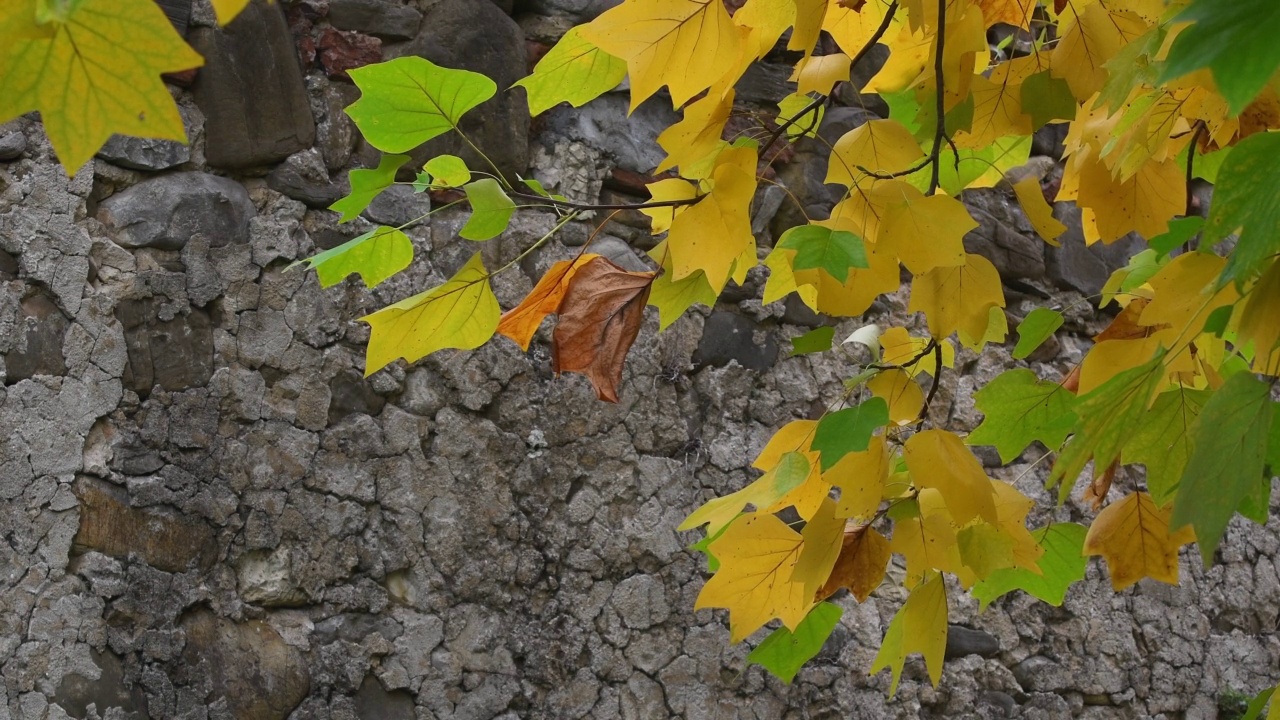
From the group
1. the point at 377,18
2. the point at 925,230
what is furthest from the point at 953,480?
the point at 377,18

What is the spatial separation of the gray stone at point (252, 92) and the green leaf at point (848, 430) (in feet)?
3.67

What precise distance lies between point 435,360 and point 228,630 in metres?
0.45

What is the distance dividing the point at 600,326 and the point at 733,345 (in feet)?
3.49

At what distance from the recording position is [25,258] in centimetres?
133

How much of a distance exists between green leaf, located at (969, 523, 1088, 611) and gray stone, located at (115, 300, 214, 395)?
3.37ft

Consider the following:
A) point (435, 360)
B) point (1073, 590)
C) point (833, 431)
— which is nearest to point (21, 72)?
point (833, 431)

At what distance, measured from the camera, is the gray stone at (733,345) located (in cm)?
177

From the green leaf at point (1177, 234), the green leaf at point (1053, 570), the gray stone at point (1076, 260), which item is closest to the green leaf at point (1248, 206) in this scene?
the green leaf at point (1177, 234)

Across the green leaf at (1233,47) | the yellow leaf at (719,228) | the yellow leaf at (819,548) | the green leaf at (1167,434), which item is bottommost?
the yellow leaf at (819,548)

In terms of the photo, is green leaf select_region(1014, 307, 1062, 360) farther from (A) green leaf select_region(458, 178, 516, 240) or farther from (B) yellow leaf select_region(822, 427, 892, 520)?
(A) green leaf select_region(458, 178, 516, 240)

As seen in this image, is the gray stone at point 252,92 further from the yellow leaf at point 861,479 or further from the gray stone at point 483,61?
the yellow leaf at point 861,479

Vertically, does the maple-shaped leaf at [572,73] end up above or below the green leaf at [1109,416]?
above

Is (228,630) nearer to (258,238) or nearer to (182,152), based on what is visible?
(258,238)

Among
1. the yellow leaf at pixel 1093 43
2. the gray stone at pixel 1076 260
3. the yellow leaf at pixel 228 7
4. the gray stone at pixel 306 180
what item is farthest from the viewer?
the gray stone at pixel 1076 260
